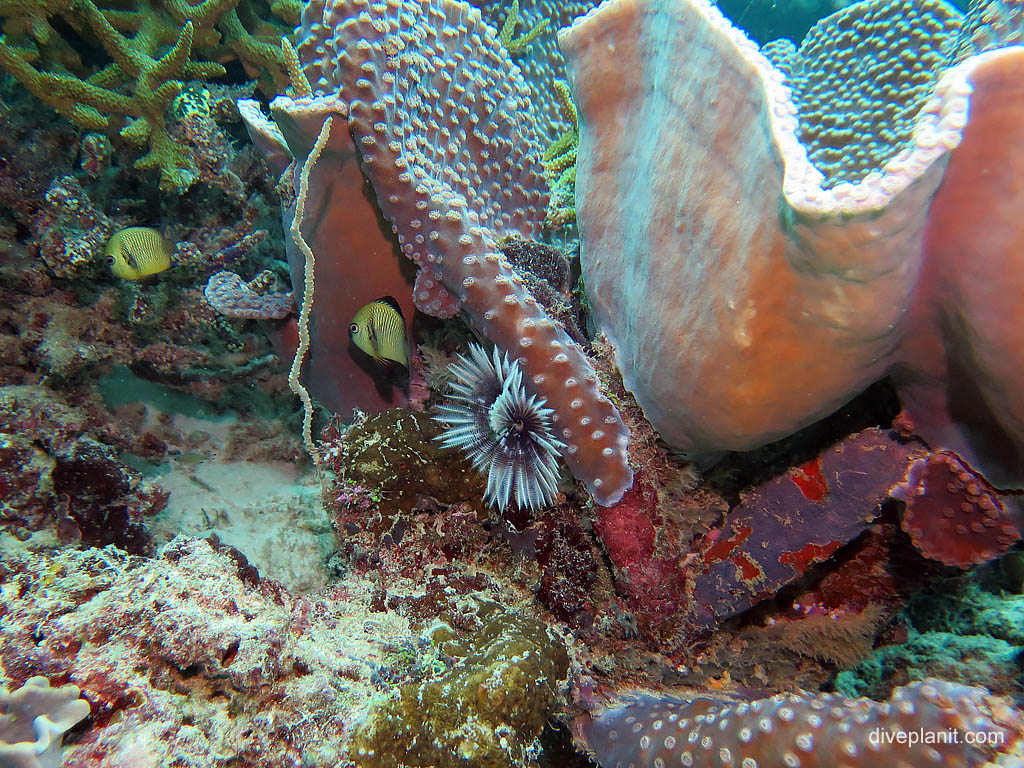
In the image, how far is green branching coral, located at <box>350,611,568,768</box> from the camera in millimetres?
1612

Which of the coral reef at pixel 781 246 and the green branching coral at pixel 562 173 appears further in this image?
the green branching coral at pixel 562 173

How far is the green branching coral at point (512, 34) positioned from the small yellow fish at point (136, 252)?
130 inches

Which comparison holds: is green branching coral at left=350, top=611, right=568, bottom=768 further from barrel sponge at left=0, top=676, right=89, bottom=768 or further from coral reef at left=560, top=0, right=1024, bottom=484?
coral reef at left=560, top=0, right=1024, bottom=484

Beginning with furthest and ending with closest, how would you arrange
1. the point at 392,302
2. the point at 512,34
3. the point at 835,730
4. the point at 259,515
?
the point at 512,34, the point at 259,515, the point at 392,302, the point at 835,730

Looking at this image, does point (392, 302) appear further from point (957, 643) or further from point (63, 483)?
point (957, 643)

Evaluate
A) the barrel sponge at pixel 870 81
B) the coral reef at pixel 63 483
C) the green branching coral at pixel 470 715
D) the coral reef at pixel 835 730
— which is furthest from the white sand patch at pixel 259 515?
the barrel sponge at pixel 870 81

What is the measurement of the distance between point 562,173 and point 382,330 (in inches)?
77.8

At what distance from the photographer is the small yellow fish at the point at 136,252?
354cm

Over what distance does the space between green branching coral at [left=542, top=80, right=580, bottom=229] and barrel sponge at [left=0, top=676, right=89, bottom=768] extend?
3122mm

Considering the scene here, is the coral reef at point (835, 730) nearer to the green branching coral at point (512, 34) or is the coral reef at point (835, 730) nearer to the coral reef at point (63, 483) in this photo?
the coral reef at point (63, 483)

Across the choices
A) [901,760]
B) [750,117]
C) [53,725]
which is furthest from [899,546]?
[53,725]

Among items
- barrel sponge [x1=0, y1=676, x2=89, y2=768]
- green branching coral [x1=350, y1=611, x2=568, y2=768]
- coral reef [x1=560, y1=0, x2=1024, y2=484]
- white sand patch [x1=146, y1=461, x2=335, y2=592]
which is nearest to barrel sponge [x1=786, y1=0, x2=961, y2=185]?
coral reef [x1=560, y1=0, x2=1024, y2=484]

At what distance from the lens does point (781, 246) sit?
1.60 metres

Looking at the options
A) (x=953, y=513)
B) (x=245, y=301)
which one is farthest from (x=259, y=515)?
(x=953, y=513)
